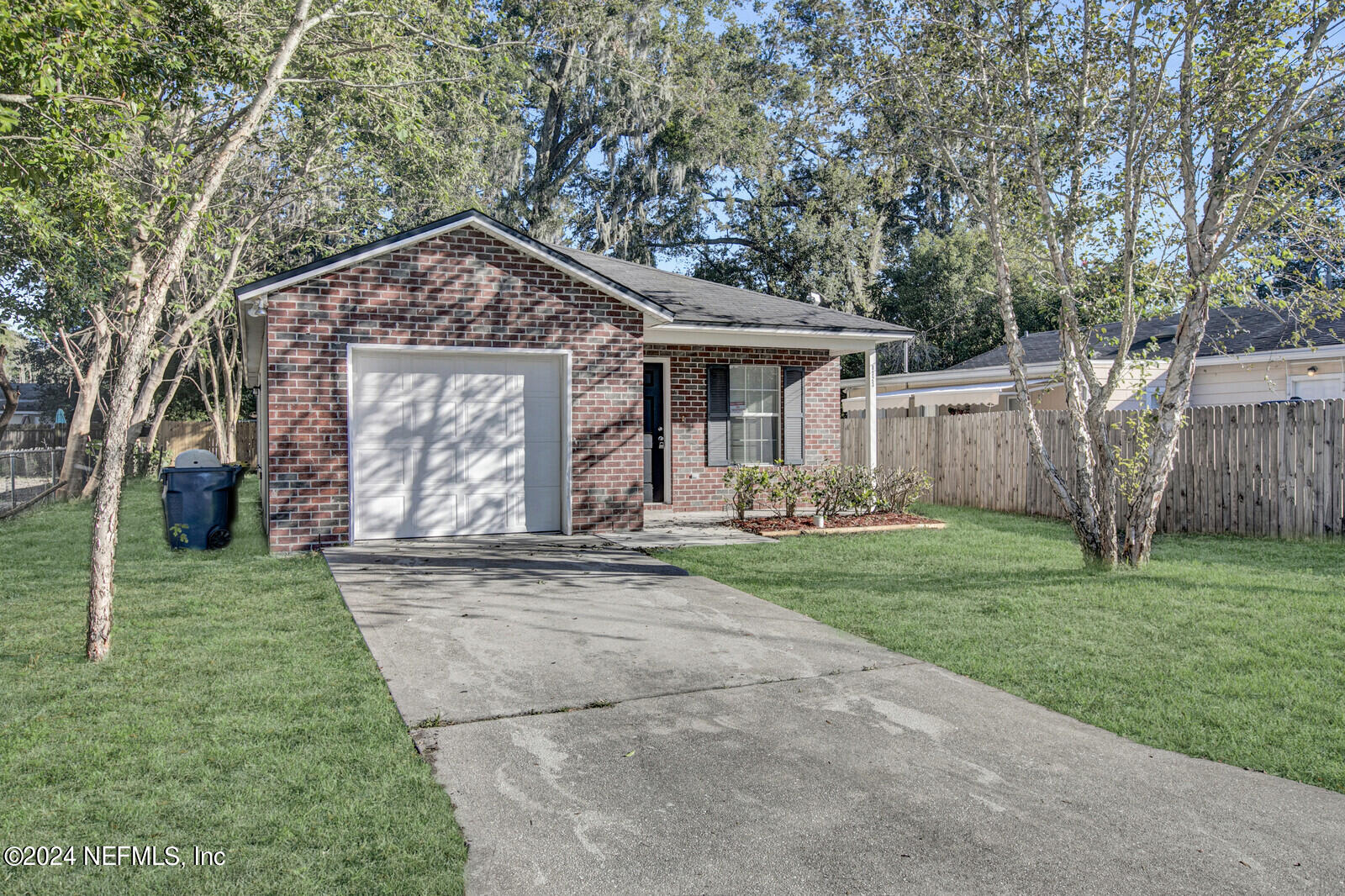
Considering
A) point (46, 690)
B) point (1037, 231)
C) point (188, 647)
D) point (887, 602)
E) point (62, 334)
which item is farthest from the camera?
point (62, 334)

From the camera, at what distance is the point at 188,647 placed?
18.7 ft

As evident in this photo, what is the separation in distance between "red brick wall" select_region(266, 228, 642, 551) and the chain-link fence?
7609mm

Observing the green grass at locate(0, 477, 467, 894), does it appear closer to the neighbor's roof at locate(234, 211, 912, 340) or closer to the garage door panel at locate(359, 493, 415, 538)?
the garage door panel at locate(359, 493, 415, 538)

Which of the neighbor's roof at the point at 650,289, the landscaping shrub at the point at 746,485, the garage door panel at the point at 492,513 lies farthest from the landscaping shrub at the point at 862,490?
the garage door panel at the point at 492,513

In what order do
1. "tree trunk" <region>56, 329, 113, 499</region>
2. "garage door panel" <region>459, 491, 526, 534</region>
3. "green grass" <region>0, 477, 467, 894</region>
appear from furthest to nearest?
"tree trunk" <region>56, 329, 113, 499</region>
"garage door panel" <region>459, 491, 526, 534</region>
"green grass" <region>0, 477, 467, 894</region>

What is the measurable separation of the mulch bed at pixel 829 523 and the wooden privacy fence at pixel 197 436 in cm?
2341

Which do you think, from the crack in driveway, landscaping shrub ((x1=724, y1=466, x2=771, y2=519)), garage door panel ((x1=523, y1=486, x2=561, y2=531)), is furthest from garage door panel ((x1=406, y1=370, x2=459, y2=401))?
the crack in driveway

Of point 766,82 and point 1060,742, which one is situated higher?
point 766,82

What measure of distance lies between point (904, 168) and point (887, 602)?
18.5 ft

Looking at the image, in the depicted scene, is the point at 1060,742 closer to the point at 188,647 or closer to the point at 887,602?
the point at 887,602

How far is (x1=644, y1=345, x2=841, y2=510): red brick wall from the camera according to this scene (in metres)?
13.7

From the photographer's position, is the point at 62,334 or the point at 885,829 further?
the point at 62,334

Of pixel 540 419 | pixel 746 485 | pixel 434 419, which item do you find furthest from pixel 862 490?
pixel 434 419

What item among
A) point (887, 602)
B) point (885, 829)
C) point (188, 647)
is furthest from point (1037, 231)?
point (188, 647)
